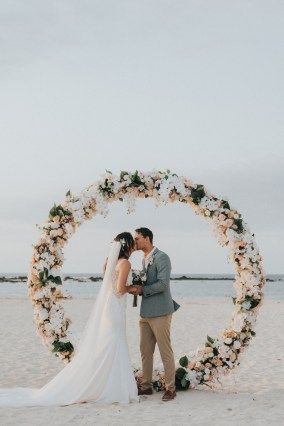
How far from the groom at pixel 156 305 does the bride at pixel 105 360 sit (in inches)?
11.2

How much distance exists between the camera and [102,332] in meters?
8.91

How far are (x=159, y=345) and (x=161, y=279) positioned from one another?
1.00 meters

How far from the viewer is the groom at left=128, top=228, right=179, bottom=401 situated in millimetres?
8977

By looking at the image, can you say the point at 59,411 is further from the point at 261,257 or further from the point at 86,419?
the point at 261,257

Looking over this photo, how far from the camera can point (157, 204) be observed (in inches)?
386

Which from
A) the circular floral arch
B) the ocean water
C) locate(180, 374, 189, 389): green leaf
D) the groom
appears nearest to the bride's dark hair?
the groom

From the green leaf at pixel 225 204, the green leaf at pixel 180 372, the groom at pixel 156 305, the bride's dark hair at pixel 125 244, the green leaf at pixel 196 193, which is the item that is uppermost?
the green leaf at pixel 196 193

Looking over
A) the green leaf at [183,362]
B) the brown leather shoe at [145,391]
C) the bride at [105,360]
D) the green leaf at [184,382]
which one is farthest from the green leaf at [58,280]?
the green leaf at [184,382]

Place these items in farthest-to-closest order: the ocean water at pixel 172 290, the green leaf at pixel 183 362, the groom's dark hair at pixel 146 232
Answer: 1. the ocean water at pixel 172 290
2. the green leaf at pixel 183 362
3. the groom's dark hair at pixel 146 232

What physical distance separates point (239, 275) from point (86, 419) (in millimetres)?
3656

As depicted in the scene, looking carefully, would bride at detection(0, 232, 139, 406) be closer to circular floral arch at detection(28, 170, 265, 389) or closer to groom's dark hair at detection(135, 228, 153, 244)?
groom's dark hair at detection(135, 228, 153, 244)

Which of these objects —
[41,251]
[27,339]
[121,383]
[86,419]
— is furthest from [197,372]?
[27,339]

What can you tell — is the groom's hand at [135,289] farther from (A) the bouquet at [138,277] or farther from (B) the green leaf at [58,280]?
(B) the green leaf at [58,280]

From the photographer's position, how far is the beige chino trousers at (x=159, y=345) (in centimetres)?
898
